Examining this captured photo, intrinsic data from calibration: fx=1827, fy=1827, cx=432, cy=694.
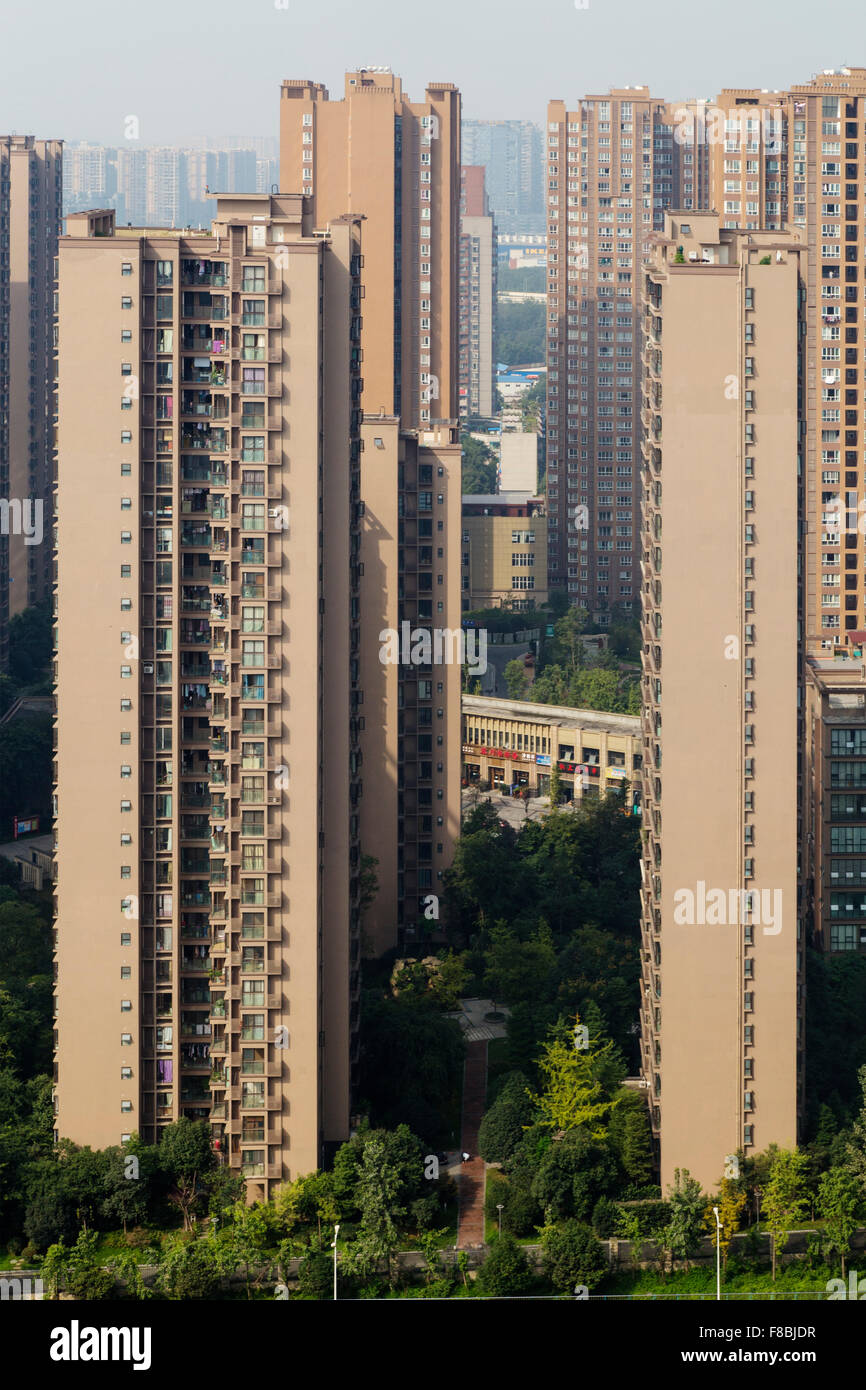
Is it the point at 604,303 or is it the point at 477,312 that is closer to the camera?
the point at 604,303

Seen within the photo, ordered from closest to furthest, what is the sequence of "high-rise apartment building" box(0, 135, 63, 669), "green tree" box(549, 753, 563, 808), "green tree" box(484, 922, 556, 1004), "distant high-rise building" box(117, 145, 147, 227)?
Answer: 1. "green tree" box(484, 922, 556, 1004)
2. "green tree" box(549, 753, 563, 808)
3. "high-rise apartment building" box(0, 135, 63, 669)
4. "distant high-rise building" box(117, 145, 147, 227)

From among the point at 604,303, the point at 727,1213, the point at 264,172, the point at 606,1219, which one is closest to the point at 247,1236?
the point at 606,1219

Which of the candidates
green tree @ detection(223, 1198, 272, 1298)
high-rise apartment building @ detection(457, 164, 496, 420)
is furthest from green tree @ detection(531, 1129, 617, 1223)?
high-rise apartment building @ detection(457, 164, 496, 420)

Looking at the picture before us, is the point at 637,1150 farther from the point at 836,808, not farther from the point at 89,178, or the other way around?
the point at 89,178

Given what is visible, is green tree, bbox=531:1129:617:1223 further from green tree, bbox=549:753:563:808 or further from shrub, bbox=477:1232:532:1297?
green tree, bbox=549:753:563:808

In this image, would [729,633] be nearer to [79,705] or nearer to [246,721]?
[246,721]

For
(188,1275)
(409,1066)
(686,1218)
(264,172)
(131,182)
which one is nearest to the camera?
(188,1275)
